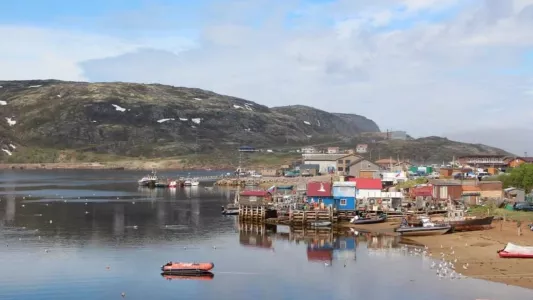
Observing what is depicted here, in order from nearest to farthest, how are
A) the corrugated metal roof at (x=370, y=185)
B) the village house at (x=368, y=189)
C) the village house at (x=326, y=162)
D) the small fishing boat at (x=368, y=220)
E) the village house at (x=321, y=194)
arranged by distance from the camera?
the small fishing boat at (x=368, y=220), the village house at (x=321, y=194), the village house at (x=368, y=189), the corrugated metal roof at (x=370, y=185), the village house at (x=326, y=162)

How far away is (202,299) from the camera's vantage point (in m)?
39.8

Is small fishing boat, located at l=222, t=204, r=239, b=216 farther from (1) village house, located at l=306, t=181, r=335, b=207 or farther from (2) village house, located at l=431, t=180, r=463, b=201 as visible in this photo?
(2) village house, located at l=431, t=180, r=463, b=201

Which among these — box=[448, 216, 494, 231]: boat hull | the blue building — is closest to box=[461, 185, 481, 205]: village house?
the blue building

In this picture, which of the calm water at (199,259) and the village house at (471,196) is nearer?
the calm water at (199,259)

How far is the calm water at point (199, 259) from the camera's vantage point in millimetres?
41344

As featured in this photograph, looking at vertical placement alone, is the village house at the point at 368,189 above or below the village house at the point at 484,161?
below

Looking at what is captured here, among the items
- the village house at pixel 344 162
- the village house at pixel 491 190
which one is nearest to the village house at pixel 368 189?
the village house at pixel 491 190

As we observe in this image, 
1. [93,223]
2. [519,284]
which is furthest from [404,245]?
[93,223]

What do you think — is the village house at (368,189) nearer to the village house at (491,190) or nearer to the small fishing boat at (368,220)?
the small fishing boat at (368,220)

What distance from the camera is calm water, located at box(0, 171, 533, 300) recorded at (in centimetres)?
4134

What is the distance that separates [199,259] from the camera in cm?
5325

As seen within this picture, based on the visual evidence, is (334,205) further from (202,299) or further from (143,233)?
(202,299)

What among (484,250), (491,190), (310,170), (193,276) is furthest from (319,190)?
(310,170)

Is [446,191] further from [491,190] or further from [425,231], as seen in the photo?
[425,231]
